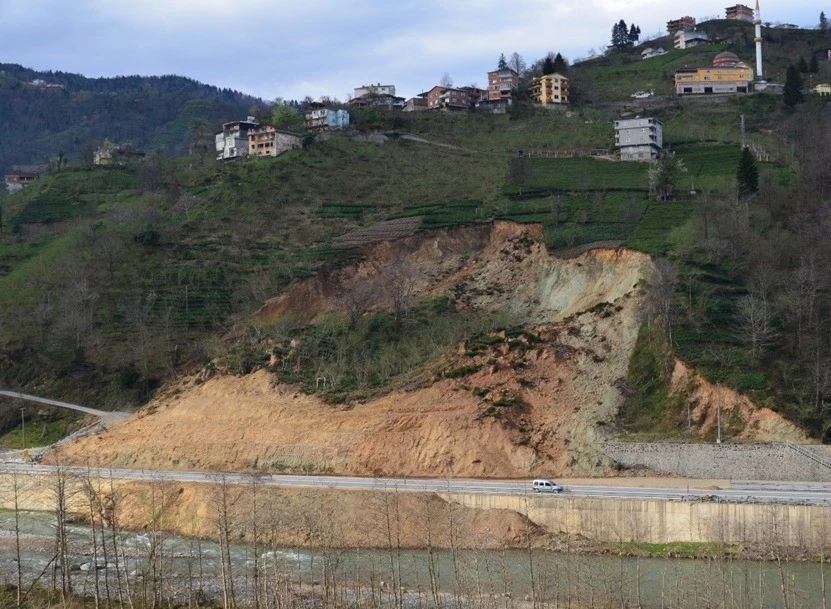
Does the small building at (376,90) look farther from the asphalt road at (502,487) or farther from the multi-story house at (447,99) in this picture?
the asphalt road at (502,487)

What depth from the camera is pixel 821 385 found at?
50.2 m

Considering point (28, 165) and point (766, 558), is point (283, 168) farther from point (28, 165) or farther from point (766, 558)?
point (28, 165)

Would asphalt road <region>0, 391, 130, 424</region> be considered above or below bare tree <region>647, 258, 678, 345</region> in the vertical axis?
below

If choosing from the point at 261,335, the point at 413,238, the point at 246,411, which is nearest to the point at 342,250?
the point at 413,238

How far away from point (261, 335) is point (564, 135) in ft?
165

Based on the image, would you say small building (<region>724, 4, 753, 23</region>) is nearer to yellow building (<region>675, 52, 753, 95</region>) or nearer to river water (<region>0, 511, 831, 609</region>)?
yellow building (<region>675, 52, 753, 95</region>)

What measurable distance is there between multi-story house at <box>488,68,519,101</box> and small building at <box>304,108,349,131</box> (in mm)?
19465

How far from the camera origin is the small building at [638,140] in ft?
317

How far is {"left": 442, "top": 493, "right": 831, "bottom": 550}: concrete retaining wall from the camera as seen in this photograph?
131ft

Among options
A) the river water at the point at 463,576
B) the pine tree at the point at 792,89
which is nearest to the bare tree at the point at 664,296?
the river water at the point at 463,576

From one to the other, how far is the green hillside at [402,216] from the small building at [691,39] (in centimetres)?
3060

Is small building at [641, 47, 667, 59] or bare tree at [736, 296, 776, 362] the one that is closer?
bare tree at [736, 296, 776, 362]

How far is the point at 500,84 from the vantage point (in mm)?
Result: 125438

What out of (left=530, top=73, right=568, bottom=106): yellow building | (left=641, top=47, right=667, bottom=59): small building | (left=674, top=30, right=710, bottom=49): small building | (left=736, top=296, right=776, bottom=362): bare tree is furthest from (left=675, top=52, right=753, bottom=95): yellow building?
(left=736, top=296, right=776, bottom=362): bare tree
